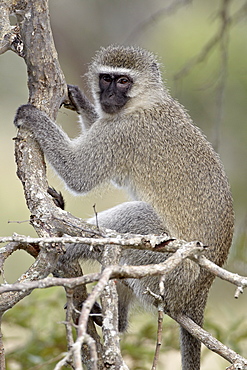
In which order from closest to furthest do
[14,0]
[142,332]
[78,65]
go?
[14,0]
[142,332]
[78,65]

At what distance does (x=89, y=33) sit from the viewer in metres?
8.61

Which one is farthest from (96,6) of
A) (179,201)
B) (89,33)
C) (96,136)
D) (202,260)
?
(202,260)

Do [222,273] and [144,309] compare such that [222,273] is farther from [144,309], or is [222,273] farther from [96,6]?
[96,6]

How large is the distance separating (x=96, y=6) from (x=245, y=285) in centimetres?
700

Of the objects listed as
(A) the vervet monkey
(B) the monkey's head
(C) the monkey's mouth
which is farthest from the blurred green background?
(C) the monkey's mouth

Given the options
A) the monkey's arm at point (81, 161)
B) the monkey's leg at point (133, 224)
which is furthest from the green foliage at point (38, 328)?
the monkey's arm at point (81, 161)

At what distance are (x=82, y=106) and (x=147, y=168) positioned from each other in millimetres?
862

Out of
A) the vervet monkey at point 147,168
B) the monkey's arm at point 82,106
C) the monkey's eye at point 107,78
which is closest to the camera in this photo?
the vervet monkey at point 147,168

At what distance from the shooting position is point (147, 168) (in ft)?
15.0

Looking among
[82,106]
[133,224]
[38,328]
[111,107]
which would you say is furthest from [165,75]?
[38,328]

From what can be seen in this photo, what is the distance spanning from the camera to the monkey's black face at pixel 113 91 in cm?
461

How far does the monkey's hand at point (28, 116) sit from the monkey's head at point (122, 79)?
0.75 metres

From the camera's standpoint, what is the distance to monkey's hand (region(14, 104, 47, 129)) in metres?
4.02

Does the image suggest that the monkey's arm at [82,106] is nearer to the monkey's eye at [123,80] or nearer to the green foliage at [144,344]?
the monkey's eye at [123,80]
